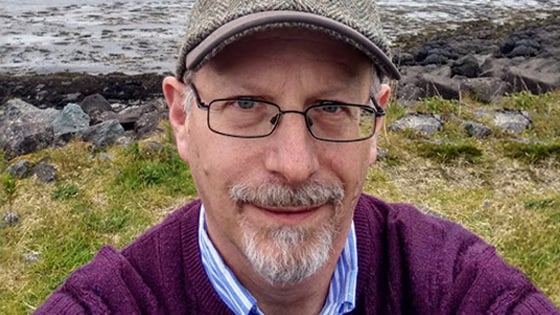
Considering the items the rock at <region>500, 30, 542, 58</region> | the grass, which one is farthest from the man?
the rock at <region>500, 30, 542, 58</region>

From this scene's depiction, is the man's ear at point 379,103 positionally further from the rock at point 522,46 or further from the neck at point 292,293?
the rock at point 522,46

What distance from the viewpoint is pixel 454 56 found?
20016 millimetres

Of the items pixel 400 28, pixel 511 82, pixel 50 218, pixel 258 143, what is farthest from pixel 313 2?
pixel 400 28

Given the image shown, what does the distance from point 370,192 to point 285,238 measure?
469 cm

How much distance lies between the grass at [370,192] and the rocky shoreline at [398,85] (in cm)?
147

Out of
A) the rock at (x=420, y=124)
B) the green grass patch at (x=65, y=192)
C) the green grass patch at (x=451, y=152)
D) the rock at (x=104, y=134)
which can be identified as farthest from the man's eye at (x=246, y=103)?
the rock at (x=104, y=134)

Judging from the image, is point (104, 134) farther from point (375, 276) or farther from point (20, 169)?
point (375, 276)

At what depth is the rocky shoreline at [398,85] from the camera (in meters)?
9.91

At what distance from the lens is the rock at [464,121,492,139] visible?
26.9 feet

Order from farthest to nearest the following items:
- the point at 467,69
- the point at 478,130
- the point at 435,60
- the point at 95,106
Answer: the point at 435,60 < the point at 467,69 < the point at 95,106 < the point at 478,130

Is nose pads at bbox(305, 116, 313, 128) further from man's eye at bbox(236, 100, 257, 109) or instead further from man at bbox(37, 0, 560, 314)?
man's eye at bbox(236, 100, 257, 109)

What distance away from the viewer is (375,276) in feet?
7.93

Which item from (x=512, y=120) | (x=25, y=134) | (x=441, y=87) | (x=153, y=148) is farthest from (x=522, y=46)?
(x=153, y=148)

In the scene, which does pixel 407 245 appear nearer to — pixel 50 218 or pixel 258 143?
pixel 258 143
